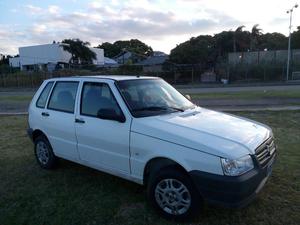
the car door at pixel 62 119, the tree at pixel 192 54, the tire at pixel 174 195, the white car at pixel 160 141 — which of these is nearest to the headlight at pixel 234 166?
the white car at pixel 160 141

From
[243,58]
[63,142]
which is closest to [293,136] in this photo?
[63,142]

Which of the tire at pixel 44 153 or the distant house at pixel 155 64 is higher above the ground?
the distant house at pixel 155 64

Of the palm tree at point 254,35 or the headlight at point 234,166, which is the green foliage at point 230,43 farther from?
the headlight at point 234,166

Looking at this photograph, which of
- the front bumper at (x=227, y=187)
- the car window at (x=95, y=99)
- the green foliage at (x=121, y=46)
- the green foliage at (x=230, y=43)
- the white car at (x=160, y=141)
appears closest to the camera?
the front bumper at (x=227, y=187)

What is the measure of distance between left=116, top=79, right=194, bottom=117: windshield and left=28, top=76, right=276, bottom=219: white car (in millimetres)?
15

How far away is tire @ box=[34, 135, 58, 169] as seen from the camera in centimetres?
569

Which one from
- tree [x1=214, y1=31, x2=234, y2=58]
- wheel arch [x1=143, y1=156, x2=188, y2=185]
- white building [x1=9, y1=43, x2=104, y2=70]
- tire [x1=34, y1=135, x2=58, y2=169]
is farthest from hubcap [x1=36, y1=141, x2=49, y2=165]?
white building [x1=9, y1=43, x2=104, y2=70]

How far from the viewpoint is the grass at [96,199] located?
12.7 ft

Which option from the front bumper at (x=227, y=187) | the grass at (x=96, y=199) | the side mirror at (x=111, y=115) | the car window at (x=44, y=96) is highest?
the car window at (x=44, y=96)

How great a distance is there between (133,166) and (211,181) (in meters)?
1.18

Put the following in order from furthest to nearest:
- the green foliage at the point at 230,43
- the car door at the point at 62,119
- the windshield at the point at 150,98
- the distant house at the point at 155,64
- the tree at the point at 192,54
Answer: the green foliage at the point at 230,43
the tree at the point at 192,54
the distant house at the point at 155,64
the car door at the point at 62,119
the windshield at the point at 150,98

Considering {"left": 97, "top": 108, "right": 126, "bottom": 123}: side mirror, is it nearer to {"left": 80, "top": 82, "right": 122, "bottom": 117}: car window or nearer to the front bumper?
{"left": 80, "top": 82, "right": 122, "bottom": 117}: car window

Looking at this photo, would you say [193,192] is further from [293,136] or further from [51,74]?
[51,74]

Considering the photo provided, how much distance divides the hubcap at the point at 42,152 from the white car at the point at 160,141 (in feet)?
0.50
